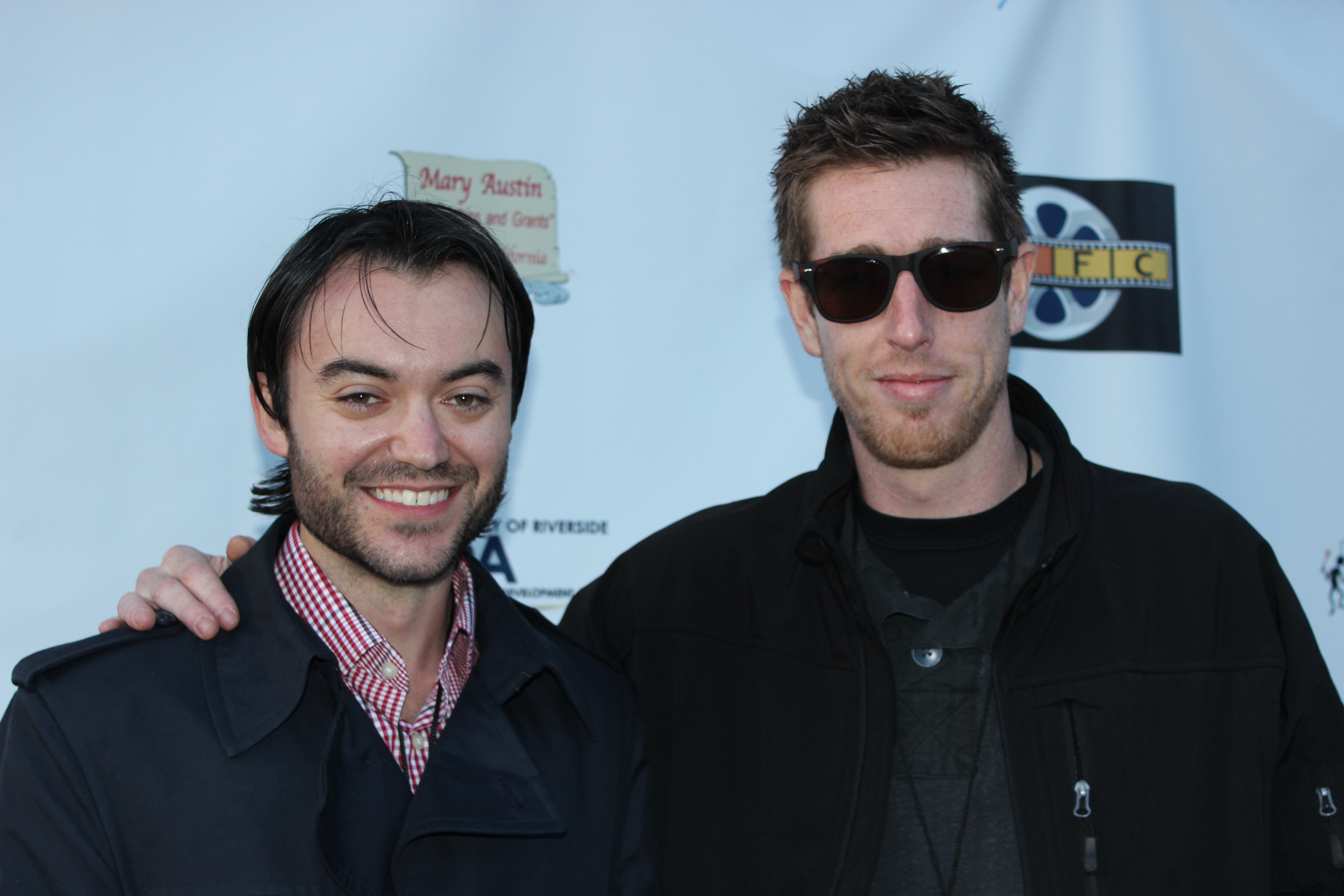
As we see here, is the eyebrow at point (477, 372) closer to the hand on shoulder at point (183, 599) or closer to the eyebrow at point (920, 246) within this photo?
the hand on shoulder at point (183, 599)

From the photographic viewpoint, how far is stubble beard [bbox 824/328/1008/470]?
1851mm

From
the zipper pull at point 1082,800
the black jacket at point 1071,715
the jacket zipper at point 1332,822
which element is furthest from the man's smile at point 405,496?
the jacket zipper at point 1332,822

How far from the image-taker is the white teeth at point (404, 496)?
164cm

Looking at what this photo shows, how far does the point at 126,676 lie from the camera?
Result: 146 centimetres

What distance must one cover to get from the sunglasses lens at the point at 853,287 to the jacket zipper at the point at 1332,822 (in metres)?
1.07

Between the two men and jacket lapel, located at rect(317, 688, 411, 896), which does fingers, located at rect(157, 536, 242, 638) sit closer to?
the two men

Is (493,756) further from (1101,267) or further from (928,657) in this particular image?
(1101,267)

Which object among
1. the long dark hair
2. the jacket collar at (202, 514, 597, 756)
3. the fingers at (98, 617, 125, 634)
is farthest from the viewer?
the long dark hair

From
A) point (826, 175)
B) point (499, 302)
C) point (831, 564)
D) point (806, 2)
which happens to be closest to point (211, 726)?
point (499, 302)

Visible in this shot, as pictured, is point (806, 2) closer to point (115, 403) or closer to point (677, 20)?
point (677, 20)

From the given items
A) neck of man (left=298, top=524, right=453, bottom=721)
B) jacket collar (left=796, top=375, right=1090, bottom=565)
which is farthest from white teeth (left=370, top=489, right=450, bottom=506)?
jacket collar (left=796, top=375, right=1090, bottom=565)

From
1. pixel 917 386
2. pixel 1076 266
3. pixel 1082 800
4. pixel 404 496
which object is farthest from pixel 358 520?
pixel 1076 266

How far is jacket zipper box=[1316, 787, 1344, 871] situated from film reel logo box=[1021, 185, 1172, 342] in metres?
1.48

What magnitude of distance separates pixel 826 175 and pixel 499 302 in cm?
66
